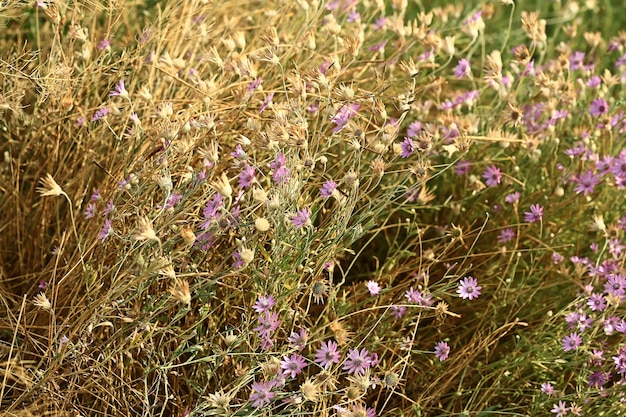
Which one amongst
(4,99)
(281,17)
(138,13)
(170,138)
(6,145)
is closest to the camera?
(170,138)

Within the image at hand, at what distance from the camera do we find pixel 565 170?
6.75 ft

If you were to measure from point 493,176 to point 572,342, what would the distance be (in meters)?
0.44

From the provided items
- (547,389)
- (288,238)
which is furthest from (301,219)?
(547,389)

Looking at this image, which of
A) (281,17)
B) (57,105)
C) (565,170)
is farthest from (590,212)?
(57,105)

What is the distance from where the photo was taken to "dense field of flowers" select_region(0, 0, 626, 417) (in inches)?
61.1

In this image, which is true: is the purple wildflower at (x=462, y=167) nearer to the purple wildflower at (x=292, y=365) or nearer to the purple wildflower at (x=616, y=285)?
the purple wildflower at (x=616, y=285)

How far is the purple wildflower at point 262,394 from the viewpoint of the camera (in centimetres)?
145

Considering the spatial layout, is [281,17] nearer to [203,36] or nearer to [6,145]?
[203,36]

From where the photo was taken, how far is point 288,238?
5.26ft

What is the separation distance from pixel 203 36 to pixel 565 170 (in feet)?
2.80

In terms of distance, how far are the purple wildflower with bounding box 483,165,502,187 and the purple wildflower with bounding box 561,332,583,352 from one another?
1.32 feet

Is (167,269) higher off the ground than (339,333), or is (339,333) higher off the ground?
(167,269)

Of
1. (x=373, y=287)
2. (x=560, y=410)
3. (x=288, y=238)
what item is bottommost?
(x=560, y=410)

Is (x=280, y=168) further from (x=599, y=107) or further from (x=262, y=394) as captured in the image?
(x=599, y=107)
